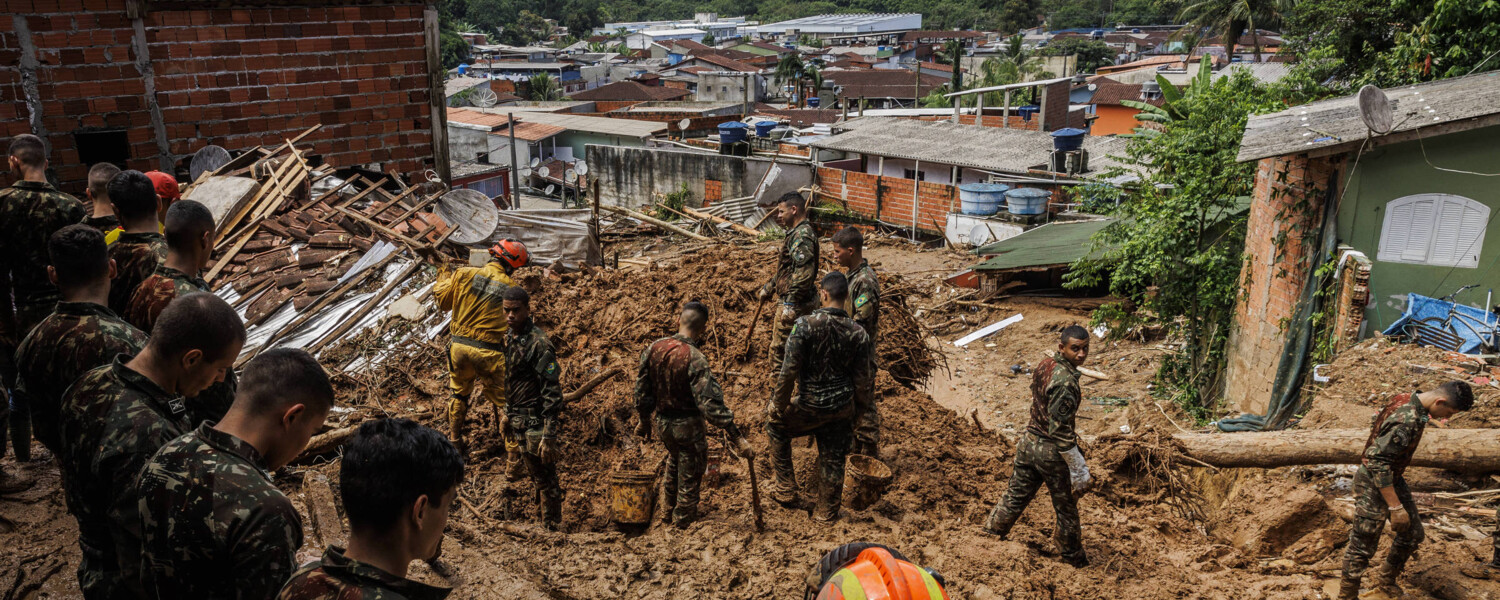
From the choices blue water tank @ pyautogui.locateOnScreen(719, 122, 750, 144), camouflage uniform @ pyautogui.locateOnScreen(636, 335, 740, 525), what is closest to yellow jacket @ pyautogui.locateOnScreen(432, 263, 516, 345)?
camouflage uniform @ pyautogui.locateOnScreen(636, 335, 740, 525)

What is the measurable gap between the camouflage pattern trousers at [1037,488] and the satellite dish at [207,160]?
8.52 m

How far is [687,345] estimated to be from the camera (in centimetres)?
567

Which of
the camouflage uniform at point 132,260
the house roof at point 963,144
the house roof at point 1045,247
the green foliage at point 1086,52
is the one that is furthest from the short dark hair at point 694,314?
the green foliage at point 1086,52

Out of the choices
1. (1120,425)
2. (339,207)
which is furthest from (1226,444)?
(339,207)

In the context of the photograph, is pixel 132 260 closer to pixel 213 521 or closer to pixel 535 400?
pixel 535 400

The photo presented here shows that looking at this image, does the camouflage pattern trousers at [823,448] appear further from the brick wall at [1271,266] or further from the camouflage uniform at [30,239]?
the brick wall at [1271,266]

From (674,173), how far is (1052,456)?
949 inches

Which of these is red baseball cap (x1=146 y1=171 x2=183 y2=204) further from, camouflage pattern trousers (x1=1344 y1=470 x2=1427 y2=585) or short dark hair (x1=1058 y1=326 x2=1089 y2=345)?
camouflage pattern trousers (x1=1344 y1=470 x2=1427 y2=585)

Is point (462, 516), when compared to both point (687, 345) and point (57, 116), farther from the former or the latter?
point (57, 116)

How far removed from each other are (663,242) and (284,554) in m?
12.3

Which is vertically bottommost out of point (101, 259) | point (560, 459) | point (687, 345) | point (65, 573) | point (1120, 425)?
point (1120, 425)

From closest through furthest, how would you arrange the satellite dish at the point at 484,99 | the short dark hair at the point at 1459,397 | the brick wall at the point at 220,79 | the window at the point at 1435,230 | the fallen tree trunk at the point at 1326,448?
the short dark hair at the point at 1459,397, the fallen tree trunk at the point at 1326,448, the window at the point at 1435,230, the brick wall at the point at 220,79, the satellite dish at the point at 484,99

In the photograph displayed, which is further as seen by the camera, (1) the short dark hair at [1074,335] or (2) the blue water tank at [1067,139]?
(2) the blue water tank at [1067,139]

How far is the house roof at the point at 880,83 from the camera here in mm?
53688
